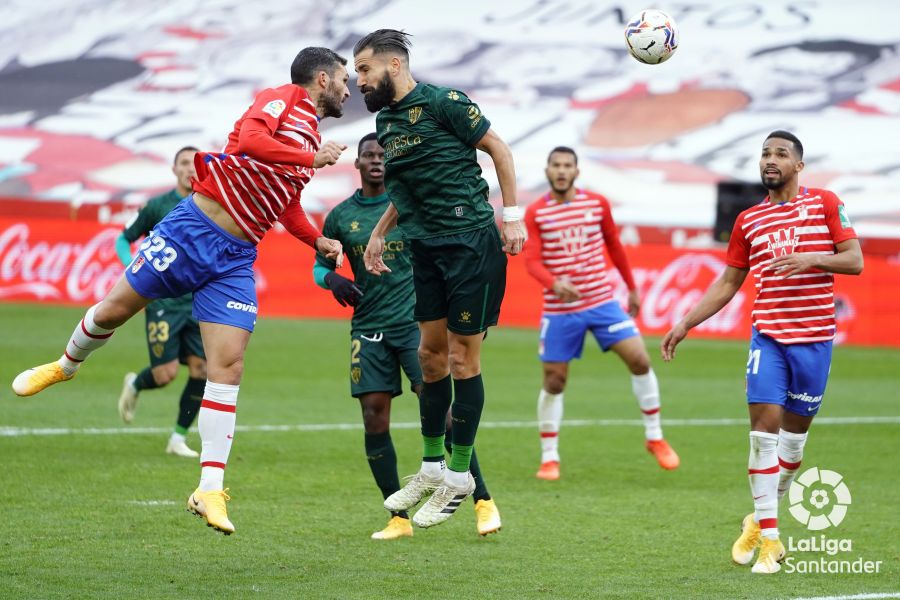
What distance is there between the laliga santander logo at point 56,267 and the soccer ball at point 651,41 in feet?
50.8

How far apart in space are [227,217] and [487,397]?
901 centimetres

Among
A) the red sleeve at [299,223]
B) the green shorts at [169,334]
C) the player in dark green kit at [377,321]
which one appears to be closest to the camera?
the red sleeve at [299,223]

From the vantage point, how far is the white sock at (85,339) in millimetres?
7445

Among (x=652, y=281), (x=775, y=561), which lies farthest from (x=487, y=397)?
(x=775, y=561)

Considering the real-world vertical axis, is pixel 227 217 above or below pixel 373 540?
above

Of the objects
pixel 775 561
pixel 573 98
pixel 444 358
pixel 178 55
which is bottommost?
pixel 573 98

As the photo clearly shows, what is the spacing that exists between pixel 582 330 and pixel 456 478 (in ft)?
13.4

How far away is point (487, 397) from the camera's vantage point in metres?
15.9

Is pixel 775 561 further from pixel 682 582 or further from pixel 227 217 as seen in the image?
pixel 227 217

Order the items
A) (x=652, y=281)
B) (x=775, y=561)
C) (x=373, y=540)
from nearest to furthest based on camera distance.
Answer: (x=775, y=561) → (x=373, y=540) → (x=652, y=281)

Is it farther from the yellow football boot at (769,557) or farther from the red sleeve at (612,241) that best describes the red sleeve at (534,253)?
the yellow football boot at (769,557)

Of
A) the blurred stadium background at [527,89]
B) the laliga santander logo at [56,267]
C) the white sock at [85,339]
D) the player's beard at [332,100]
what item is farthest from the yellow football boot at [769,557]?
the blurred stadium background at [527,89]

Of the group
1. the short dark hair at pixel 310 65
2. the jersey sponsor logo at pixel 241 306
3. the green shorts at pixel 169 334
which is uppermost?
the short dark hair at pixel 310 65

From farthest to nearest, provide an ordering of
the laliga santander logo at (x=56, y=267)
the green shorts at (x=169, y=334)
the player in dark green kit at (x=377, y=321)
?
1. the laliga santander logo at (x=56, y=267)
2. the green shorts at (x=169, y=334)
3. the player in dark green kit at (x=377, y=321)
